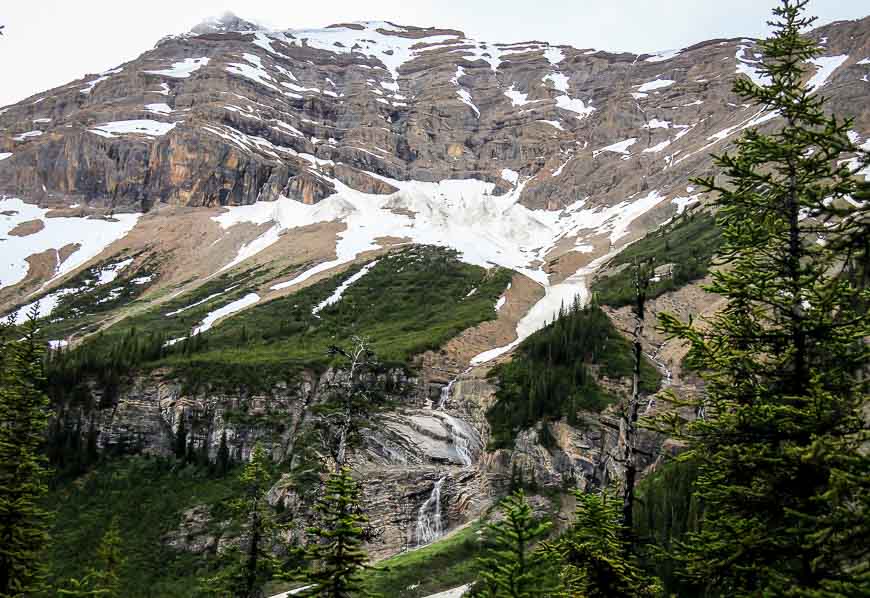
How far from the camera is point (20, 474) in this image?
51.2 ft

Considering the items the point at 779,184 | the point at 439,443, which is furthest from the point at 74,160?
the point at 779,184

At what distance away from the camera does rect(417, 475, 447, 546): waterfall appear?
38.4m

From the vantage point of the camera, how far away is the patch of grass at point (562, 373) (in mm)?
46969

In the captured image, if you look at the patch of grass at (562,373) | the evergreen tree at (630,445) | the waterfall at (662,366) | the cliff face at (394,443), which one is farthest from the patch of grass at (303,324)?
the evergreen tree at (630,445)

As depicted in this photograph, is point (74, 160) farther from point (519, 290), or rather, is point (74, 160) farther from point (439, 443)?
point (439, 443)

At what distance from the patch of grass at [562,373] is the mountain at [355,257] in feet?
1.25

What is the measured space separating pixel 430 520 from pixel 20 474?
27884 mm

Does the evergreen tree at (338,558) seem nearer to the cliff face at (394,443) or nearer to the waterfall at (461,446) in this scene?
the cliff face at (394,443)

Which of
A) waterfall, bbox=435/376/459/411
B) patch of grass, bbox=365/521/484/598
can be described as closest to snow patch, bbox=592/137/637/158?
waterfall, bbox=435/376/459/411

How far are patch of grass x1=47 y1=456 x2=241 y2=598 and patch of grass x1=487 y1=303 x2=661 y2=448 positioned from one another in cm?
2177

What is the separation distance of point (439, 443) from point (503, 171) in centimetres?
14815

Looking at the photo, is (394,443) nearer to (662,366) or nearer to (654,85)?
(662,366)

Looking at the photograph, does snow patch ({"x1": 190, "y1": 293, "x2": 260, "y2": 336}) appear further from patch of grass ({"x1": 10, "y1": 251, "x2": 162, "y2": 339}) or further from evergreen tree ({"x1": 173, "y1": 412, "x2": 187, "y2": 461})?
evergreen tree ({"x1": 173, "y1": 412, "x2": 187, "y2": 461})

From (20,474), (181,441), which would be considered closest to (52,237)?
(181,441)
